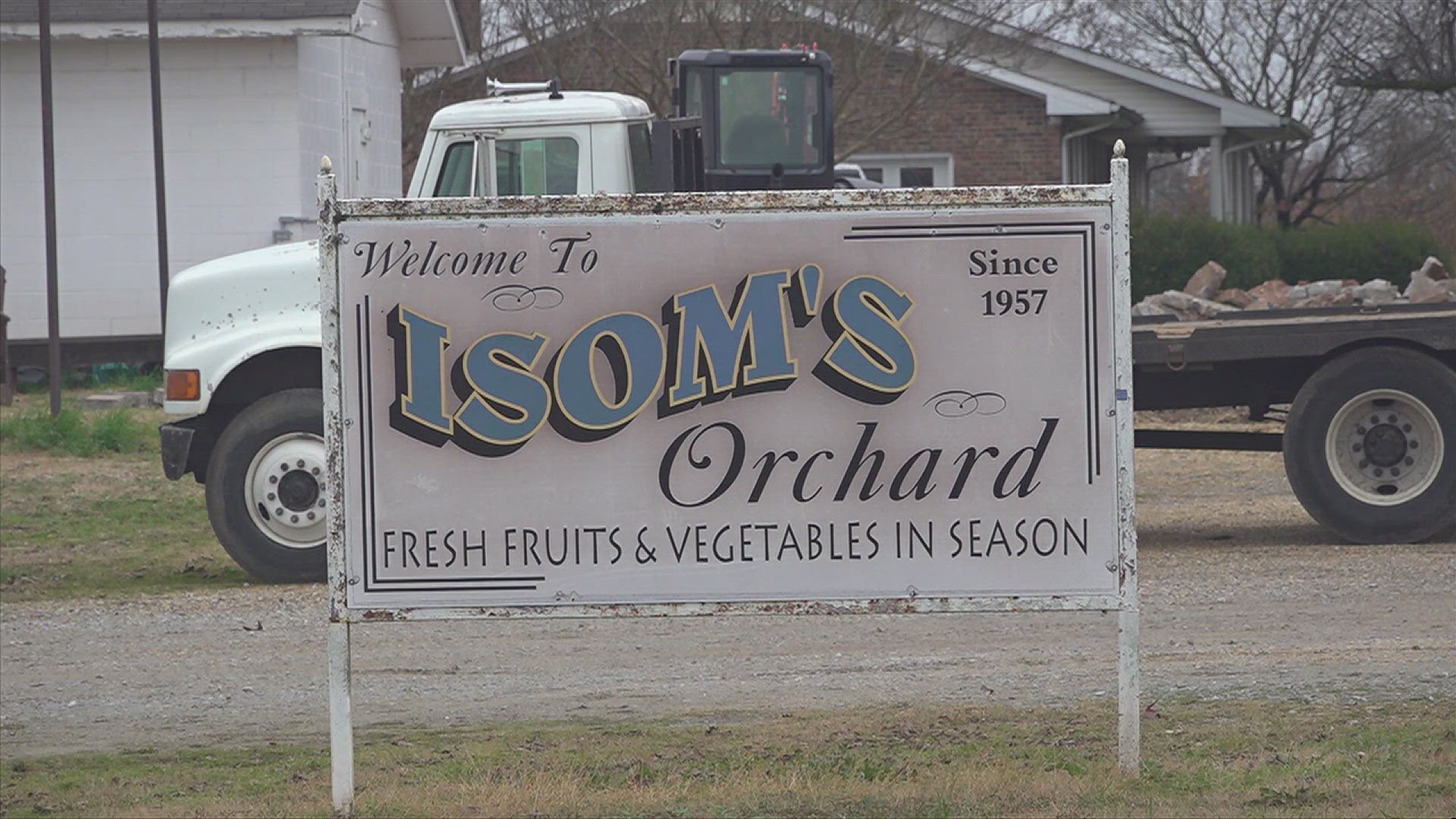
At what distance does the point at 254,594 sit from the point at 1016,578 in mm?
5917

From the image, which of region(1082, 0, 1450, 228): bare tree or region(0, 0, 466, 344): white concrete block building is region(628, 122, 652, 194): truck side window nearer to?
region(0, 0, 466, 344): white concrete block building

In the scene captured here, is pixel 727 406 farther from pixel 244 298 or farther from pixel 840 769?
pixel 244 298

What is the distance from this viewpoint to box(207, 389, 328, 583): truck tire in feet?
33.3

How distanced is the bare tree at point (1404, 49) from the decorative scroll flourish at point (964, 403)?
25470 mm

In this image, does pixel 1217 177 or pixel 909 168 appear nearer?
pixel 909 168

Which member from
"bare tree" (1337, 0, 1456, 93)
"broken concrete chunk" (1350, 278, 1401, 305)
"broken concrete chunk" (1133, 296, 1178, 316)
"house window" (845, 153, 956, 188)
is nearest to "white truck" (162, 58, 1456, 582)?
"broken concrete chunk" (1133, 296, 1178, 316)

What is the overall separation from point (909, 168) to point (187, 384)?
22.5m

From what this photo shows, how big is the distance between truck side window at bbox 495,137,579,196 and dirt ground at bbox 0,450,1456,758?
8.10 feet

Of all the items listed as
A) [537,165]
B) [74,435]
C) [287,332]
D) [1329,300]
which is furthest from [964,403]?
[1329,300]

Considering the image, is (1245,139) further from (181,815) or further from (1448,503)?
(181,815)

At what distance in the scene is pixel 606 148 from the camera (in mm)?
10266

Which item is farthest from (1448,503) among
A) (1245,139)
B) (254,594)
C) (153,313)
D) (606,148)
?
(1245,139)

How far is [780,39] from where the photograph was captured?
2453cm

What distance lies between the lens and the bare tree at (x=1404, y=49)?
96.5 feet
